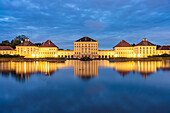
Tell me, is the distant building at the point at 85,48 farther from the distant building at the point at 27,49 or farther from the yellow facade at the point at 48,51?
the distant building at the point at 27,49

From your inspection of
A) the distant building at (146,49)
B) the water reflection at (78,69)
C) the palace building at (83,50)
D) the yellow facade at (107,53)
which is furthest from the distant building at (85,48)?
the water reflection at (78,69)

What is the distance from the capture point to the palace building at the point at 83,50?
234ft

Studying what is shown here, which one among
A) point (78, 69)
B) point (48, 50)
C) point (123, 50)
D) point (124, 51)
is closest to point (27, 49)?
point (48, 50)

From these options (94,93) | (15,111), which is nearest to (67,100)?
(94,93)

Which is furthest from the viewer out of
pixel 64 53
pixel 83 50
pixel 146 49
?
pixel 83 50

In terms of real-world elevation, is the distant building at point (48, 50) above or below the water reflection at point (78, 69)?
above

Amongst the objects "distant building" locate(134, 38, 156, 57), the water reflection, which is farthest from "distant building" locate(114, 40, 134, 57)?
the water reflection

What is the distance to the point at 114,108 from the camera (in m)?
6.83

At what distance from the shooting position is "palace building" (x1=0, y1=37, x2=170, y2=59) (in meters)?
71.2

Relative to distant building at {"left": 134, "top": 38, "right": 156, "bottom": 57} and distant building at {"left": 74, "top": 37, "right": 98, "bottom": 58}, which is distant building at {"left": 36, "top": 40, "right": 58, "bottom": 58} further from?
distant building at {"left": 134, "top": 38, "right": 156, "bottom": 57}

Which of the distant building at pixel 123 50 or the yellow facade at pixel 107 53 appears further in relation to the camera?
the yellow facade at pixel 107 53

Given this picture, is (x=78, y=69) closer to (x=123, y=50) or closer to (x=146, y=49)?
(x=146, y=49)

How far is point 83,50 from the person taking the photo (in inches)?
3135

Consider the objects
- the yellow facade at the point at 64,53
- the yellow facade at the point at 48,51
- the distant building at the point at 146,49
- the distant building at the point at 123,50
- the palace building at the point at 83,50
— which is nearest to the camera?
the distant building at the point at 146,49
